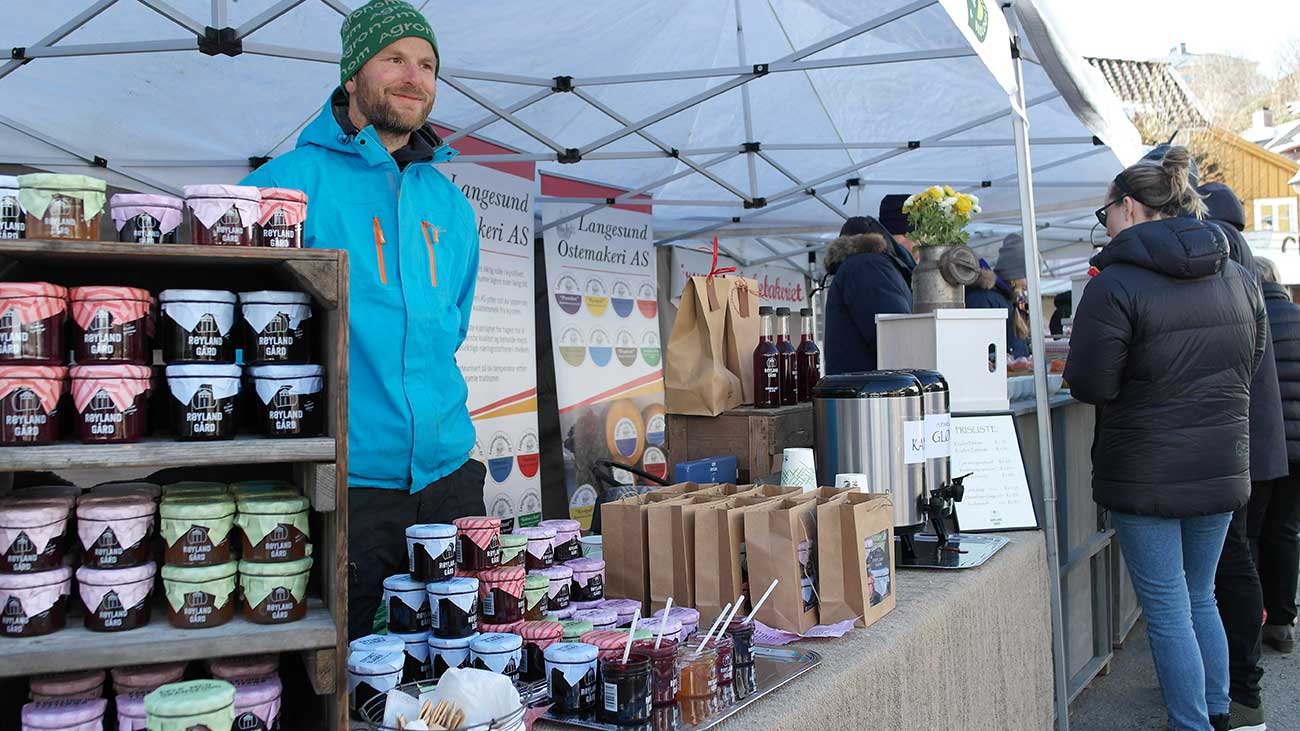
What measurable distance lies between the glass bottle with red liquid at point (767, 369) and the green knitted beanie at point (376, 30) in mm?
1643

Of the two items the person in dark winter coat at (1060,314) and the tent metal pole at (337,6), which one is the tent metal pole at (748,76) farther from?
the person in dark winter coat at (1060,314)

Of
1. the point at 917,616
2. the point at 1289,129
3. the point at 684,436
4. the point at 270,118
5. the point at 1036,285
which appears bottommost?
the point at 917,616

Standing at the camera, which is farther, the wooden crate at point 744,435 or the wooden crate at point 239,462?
the wooden crate at point 744,435

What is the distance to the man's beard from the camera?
195 cm

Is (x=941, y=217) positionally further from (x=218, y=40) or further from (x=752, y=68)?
(x=218, y=40)

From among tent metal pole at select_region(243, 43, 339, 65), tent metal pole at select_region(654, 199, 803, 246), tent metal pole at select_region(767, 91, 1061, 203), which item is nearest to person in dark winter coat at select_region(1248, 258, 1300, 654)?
tent metal pole at select_region(767, 91, 1061, 203)

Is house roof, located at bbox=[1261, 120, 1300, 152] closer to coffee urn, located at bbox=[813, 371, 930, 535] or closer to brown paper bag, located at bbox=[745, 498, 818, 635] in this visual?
coffee urn, located at bbox=[813, 371, 930, 535]

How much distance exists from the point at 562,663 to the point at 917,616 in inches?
35.8

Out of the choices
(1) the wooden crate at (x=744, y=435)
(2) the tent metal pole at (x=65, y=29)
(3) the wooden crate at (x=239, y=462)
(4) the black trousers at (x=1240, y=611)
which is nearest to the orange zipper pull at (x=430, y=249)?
(3) the wooden crate at (x=239, y=462)

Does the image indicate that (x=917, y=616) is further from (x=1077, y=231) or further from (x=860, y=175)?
(x=1077, y=231)

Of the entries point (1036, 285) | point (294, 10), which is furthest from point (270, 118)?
point (1036, 285)

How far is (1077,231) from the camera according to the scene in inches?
449

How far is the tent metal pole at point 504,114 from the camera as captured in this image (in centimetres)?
479

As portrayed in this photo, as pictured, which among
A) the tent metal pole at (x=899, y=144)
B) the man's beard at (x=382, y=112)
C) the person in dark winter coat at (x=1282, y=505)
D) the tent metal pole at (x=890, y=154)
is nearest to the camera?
the man's beard at (x=382, y=112)
